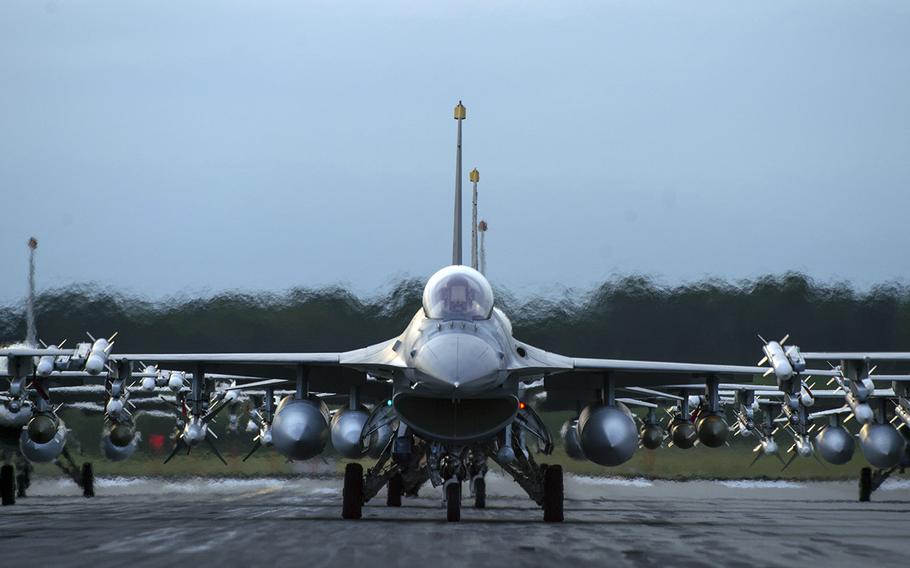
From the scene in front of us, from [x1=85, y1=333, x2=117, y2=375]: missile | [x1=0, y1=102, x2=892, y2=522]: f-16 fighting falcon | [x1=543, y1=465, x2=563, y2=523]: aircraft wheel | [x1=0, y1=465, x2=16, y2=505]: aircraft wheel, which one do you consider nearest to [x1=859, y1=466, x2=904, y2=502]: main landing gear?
[x1=0, y1=102, x2=892, y2=522]: f-16 fighting falcon

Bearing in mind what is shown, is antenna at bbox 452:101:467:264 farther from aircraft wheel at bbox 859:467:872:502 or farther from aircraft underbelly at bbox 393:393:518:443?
aircraft wheel at bbox 859:467:872:502

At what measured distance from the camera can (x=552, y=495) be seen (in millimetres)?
19609

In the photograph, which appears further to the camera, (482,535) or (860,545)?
(482,535)

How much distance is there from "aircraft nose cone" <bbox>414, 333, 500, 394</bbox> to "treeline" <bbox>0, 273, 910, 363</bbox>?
17961mm

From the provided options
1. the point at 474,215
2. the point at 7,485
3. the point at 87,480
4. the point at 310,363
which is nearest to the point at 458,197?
the point at 474,215

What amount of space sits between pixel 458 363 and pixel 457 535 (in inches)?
100

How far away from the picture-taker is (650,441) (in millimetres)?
31625

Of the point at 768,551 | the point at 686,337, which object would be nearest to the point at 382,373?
the point at 768,551

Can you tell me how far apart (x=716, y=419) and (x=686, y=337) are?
1624 cm

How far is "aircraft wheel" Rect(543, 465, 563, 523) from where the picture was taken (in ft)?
63.7

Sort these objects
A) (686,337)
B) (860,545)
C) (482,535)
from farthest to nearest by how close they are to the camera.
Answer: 1. (686,337)
2. (482,535)
3. (860,545)

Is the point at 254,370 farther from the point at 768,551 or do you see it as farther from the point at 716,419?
the point at 768,551

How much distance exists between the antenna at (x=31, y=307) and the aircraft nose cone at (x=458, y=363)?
62.1 feet

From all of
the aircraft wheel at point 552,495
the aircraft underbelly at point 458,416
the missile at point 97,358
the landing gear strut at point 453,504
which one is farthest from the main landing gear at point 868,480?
the missile at point 97,358
